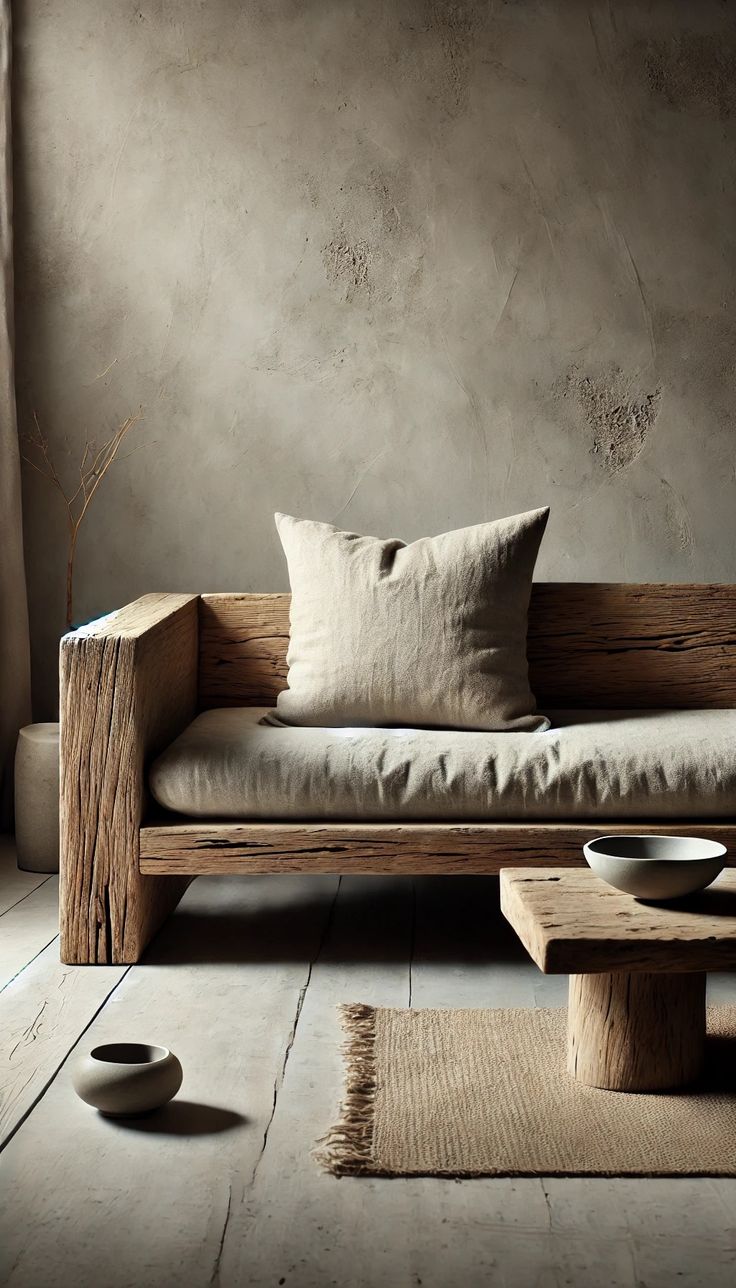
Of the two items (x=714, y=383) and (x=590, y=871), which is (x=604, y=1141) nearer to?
(x=590, y=871)

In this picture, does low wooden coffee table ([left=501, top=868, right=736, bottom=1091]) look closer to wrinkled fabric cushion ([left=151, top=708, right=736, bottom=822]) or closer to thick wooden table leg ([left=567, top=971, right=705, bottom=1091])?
thick wooden table leg ([left=567, top=971, right=705, bottom=1091])

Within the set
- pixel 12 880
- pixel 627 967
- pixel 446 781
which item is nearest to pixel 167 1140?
pixel 627 967

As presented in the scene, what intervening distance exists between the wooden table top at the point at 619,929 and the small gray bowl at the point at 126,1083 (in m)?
0.50

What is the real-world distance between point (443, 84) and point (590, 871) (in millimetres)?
2451

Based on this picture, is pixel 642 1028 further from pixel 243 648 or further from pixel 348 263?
pixel 348 263

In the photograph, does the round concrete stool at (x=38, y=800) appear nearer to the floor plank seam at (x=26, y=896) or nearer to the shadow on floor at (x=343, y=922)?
the floor plank seam at (x=26, y=896)

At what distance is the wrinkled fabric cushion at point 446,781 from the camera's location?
224 cm

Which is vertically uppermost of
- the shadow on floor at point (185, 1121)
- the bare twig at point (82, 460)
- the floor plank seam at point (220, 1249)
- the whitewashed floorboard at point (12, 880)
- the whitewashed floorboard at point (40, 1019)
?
the bare twig at point (82, 460)

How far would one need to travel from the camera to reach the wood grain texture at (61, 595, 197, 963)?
2.18m

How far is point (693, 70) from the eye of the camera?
3326 mm

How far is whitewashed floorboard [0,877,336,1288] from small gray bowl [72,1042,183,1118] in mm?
29

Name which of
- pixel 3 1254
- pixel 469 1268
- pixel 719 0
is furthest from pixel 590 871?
pixel 719 0

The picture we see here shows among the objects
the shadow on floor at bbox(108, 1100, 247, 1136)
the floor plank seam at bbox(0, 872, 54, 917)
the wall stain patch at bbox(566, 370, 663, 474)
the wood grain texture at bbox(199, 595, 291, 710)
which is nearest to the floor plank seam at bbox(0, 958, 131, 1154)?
the shadow on floor at bbox(108, 1100, 247, 1136)

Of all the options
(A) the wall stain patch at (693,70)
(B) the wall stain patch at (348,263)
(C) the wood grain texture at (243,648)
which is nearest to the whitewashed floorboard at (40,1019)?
(C) the wood grain texture at (243,648)
